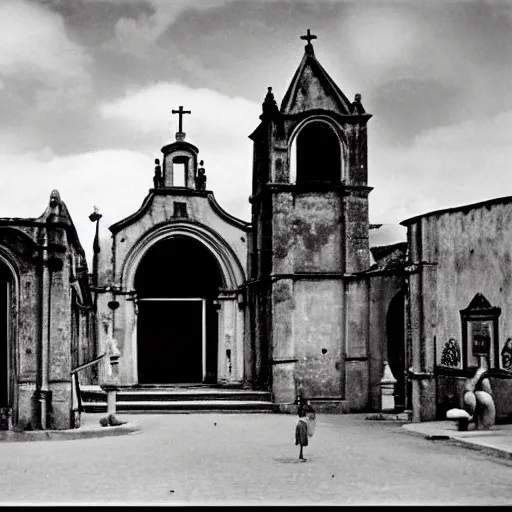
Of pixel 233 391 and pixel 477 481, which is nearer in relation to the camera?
pixel 477 481

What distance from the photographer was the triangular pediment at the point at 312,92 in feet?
87.2

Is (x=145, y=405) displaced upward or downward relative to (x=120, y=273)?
downward

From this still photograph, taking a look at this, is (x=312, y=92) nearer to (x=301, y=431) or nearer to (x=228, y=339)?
(x=228, y=339)

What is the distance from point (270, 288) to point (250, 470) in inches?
492

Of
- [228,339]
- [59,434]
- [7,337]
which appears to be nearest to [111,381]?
[59,434]

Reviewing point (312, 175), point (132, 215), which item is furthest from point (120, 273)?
point (312, 175)

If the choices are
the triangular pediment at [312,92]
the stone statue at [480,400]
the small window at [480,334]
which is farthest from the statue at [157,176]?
the stone statue at [480,400]

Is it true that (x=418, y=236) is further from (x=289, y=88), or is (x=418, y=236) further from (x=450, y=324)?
(x=289, y=88)

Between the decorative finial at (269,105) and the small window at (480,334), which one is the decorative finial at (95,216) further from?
the small window at (480,334)

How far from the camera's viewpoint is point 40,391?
61.9ft

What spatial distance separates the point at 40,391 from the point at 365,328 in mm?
10024

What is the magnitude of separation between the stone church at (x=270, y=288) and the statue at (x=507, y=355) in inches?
9.2

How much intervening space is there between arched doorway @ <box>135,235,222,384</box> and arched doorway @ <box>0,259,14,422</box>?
36.5 feet

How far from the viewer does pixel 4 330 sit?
1928 cm
